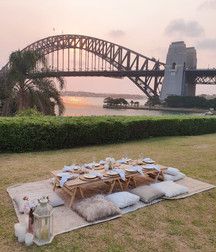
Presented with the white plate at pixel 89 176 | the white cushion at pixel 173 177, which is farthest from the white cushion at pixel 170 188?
the white plate at pixel 89 176

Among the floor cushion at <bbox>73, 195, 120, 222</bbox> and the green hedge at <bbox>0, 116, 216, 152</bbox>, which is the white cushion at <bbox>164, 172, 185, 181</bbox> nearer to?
the floor cushion at <bbox>73, 195, 120, 222</bbox>

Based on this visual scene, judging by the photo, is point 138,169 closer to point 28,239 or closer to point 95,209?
point 95,209

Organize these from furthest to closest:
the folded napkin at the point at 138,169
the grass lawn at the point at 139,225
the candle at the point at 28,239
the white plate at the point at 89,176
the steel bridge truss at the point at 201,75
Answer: the steel bridge truss at the point at 201,75 → the folded napkin at the point at 138,169 → the white plate at the point at 89,176 → the grass lawn at the point at 139,225 → the candle at the point at 28,239

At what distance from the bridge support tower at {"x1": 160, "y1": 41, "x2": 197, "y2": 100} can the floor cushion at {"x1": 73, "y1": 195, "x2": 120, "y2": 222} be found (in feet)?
185

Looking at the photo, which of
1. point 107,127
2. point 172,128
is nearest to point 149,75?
point 172,128

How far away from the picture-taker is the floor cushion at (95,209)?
524 cm

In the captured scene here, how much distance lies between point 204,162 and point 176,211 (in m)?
4.43

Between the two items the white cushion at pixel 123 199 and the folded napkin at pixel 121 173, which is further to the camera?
the folded napkin at pixel 121 173

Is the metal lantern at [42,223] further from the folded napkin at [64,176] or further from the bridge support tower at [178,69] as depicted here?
the bridge support tower at [178,69]

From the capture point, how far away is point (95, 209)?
5336 millimetres

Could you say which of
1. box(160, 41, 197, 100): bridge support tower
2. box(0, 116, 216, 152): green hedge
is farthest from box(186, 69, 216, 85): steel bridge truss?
box(0, 116, 216, 152): green hedge

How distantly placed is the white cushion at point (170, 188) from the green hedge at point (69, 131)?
16.2 ft

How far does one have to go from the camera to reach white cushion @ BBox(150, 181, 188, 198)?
6.45 metres

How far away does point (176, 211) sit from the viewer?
19.1 ft
